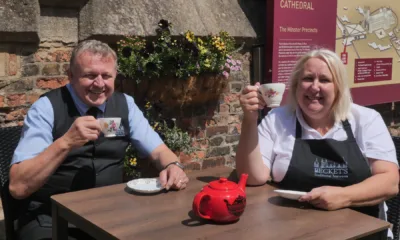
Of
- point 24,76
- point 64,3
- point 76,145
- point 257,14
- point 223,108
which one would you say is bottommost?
point 76,145

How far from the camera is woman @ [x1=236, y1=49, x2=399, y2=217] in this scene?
7.73 feet

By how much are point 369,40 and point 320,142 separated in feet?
12.7

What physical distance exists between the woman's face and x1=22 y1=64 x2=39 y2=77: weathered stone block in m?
1.73

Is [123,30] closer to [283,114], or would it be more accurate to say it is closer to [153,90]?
[153,90]

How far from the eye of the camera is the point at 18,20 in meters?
3.04

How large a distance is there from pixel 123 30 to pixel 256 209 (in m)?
1.97

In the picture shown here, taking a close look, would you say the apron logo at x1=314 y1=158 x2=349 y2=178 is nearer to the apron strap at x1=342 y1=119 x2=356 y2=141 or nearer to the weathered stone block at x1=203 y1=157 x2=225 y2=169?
the apron strap at x1=342 y1=119 x2=356 y2=141

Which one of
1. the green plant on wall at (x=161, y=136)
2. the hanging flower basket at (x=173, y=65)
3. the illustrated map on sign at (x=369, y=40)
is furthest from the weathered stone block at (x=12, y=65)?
the illustrated map on sign at (x=369, y=40)

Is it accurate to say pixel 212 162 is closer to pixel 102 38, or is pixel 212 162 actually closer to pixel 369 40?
pixel 102 38

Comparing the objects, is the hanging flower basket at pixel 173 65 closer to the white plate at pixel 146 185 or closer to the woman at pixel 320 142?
the woman at pixel 320 142

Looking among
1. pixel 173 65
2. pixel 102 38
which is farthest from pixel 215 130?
pixel 102 38

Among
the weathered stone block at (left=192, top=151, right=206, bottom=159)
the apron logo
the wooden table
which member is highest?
the apron logo

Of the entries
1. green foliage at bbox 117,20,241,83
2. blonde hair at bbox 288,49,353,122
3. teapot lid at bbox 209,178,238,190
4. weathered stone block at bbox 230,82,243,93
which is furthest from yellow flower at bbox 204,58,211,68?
teapot lid at bbox 209,178,238,190

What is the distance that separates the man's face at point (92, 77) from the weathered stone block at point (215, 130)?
1827mm
